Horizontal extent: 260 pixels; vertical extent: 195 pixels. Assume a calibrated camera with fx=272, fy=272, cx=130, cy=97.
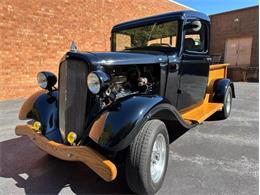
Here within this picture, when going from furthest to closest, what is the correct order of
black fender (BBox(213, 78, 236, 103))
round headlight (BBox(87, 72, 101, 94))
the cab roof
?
black fender (BBox(213, 78, 236, 103)) < the cab roof < round headlight (BBox(87, 72, 101, 94))

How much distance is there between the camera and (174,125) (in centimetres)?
355

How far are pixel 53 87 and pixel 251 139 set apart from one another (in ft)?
10.3

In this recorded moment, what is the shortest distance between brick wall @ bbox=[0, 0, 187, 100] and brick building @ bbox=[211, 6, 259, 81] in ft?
30.5

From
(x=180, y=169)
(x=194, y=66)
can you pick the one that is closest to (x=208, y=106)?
(x=194, y=66)

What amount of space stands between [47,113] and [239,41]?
17.2m

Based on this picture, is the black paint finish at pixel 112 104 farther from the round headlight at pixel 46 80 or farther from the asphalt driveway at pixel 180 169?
the asphalt driveway at pixel 180 169

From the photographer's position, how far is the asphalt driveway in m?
2.79

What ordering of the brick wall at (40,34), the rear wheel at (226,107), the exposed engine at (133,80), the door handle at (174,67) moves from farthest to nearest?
the brick wall at (40,34), the rear wheel at (226,107), the door handle at (174,67), the exposed engine at (133,80)

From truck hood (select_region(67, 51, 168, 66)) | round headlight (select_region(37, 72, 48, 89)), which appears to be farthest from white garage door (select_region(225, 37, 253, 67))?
round headlight (select_region(37, 72, 48, 89))

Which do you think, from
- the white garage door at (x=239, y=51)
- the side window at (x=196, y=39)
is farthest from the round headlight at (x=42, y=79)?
the white garage door at (x=239, y=51)

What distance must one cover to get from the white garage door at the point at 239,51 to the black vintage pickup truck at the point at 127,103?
14.4 meters

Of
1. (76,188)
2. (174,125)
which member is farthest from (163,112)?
(76,188)

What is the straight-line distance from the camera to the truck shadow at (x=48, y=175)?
111 inches

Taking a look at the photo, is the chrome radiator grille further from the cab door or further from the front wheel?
the cab door
